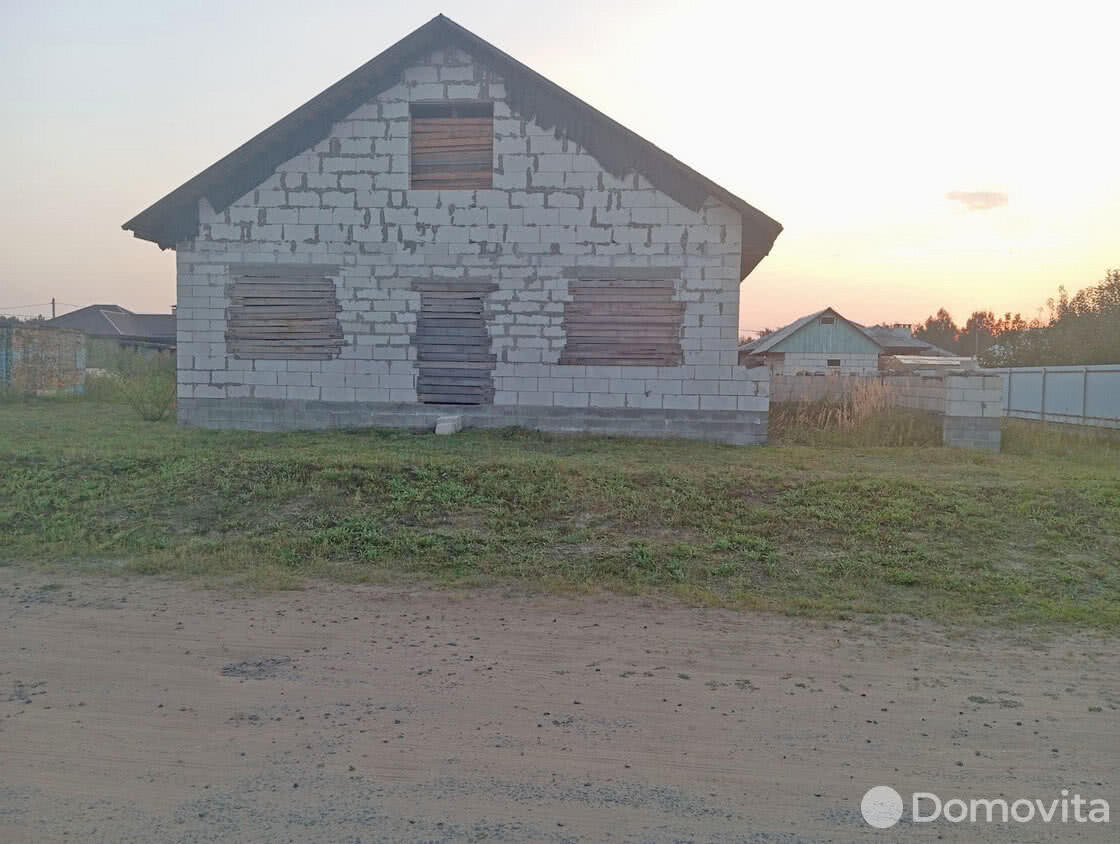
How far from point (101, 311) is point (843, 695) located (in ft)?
228

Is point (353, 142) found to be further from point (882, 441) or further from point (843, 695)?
point (843, 695)

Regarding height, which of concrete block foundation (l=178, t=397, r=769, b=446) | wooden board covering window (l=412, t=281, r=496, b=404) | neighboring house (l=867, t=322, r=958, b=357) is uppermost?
neighboring house (l=867, t=322, r=958, b=357)

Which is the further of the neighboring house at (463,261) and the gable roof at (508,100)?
the neighboring house at (463,261)

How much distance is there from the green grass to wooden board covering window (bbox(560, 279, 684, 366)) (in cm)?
277

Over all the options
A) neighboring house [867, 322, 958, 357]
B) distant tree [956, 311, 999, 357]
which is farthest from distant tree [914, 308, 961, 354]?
neighboring house [867, 322, 958, 357]

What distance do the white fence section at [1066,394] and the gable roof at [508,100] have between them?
1122cm

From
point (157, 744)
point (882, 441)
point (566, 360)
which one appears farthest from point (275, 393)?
point (157, 744)

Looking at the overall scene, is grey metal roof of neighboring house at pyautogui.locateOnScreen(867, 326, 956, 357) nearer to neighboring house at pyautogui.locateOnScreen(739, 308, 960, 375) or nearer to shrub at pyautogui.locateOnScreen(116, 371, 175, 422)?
neighboring house at pyautogui.locateOnScreen(739, 308, 960, 375)

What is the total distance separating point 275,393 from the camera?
1570 centimetres

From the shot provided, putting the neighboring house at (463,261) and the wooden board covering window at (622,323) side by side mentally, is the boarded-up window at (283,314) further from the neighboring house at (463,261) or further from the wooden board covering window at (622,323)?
the wooden board covering window at (622,323)

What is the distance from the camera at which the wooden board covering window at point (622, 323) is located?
1521 cm

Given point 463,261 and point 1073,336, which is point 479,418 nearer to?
point 463,261

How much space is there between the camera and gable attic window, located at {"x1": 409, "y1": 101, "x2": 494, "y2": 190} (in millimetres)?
15305

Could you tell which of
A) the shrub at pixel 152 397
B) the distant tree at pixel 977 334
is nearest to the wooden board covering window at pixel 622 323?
the shrub at pixel 152 397
